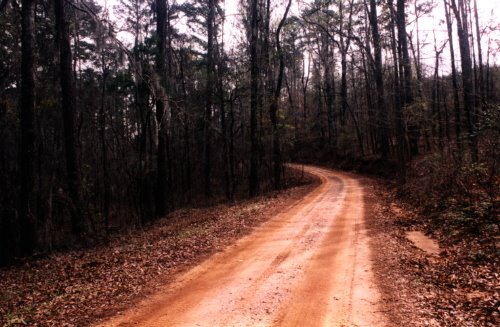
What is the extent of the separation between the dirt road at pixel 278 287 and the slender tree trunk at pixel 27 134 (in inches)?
241

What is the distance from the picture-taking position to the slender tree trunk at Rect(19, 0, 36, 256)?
38.4 ft

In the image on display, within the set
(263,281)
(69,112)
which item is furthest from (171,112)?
(263,281)

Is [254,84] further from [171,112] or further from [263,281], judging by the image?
[263,281]

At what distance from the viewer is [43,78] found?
20.9m

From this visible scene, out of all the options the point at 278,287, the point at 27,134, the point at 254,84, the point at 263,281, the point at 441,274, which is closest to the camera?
the point at 278,287

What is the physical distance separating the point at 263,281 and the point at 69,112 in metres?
9.96

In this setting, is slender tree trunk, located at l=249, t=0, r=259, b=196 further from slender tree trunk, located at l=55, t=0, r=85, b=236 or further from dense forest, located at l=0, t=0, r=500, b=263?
slender tree trunk, located at l=55, t=0, r=85, b=236

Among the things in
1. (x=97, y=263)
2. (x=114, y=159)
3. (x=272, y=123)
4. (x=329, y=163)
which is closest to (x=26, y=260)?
(x=97, y=263)

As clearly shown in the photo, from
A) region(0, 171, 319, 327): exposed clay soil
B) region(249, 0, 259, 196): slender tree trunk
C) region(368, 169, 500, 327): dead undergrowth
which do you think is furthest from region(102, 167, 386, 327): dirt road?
region(249, 0, 259, 196): slender tree trunk

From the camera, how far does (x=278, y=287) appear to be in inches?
275

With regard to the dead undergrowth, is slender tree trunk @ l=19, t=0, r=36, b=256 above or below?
above

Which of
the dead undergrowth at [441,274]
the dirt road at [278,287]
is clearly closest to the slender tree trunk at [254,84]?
the dead undergrowth at [441,274]

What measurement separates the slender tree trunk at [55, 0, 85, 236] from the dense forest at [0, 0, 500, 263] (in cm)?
4

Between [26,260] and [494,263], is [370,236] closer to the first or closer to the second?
[494,263]
